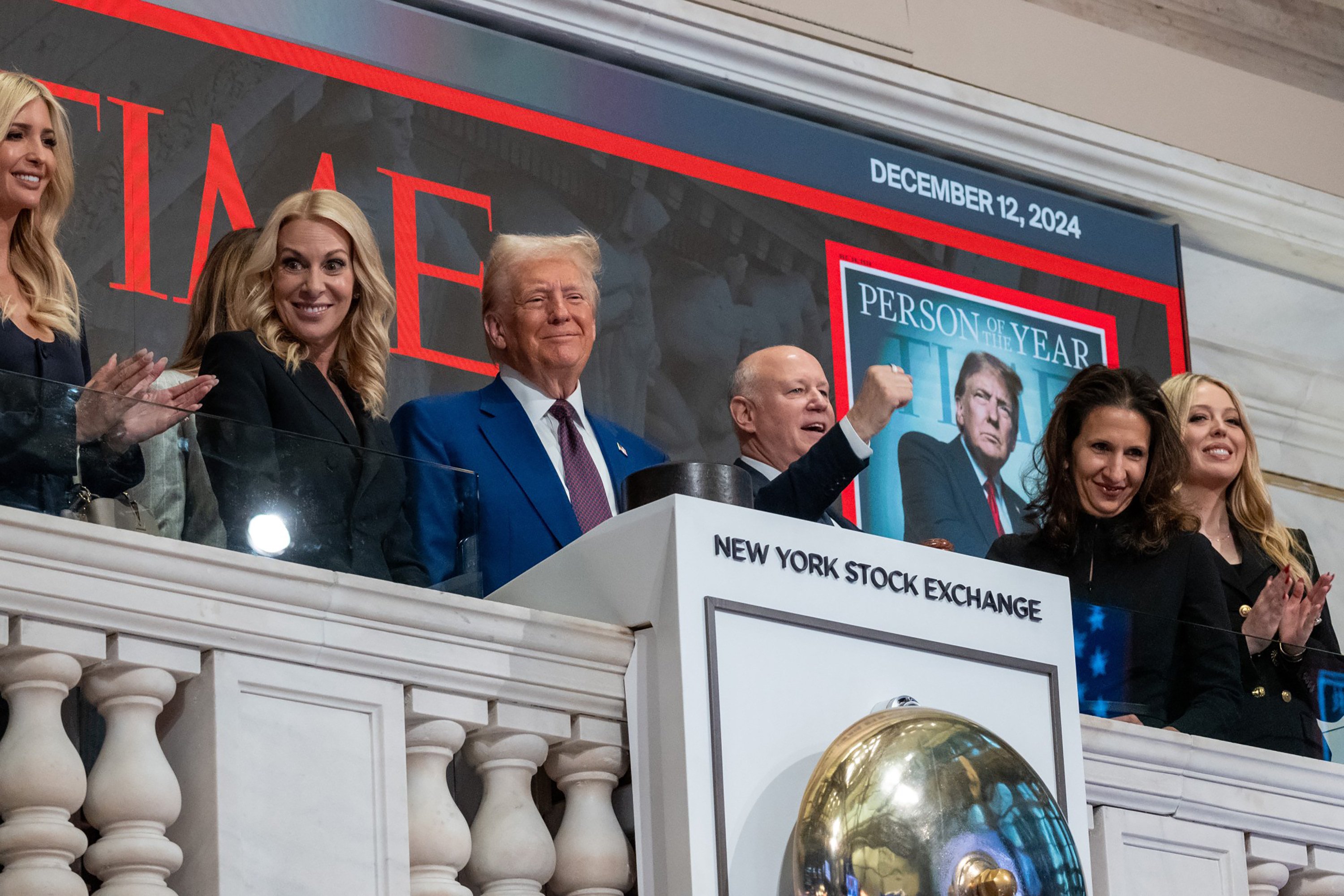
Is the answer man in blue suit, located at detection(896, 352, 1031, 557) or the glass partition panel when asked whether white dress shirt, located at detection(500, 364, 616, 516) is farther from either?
man in blue suit, located at detection(896, 352, 1031, 557)

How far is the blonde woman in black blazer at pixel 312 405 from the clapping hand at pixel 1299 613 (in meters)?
1.41

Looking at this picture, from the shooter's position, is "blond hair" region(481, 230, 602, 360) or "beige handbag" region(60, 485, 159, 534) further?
"blond hair" region(481, 230, 602, 360)

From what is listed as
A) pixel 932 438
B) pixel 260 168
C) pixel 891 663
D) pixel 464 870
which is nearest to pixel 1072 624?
pixel 891 663

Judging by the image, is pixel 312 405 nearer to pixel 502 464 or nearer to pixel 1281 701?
pixel 502 464

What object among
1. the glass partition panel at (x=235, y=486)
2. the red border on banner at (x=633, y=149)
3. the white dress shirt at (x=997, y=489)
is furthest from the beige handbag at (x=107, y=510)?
the white dress shirt at (x=997, y=489)

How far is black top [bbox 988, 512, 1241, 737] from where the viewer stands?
10.1 feet

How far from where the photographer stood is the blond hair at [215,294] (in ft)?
11.4

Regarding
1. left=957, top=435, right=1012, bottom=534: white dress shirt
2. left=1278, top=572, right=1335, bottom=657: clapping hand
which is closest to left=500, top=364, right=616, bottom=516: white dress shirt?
left=1278, top=572, right=1335, bottom=657: clapping hand

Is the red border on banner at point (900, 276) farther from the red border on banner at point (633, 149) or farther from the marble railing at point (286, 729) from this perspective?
the marble railing at point (286, 729)

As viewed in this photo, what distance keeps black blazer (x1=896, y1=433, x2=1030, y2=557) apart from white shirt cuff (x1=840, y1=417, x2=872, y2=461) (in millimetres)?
2659

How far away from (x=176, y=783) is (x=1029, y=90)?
4.88 metres

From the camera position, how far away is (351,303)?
3.33 metres

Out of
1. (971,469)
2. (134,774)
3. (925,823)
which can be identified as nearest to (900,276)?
(971,469)

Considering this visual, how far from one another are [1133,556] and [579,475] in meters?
0.90
